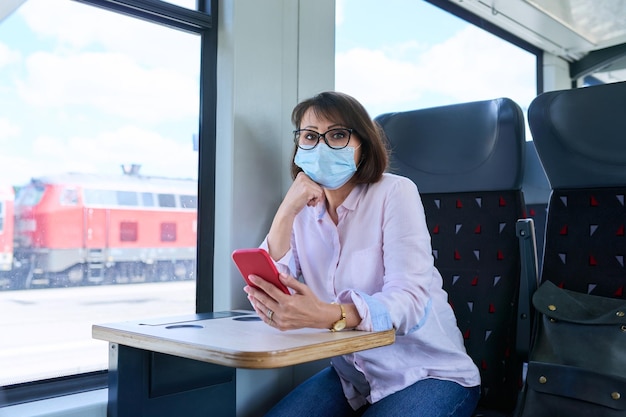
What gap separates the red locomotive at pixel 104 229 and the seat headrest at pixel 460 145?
71 centimetres

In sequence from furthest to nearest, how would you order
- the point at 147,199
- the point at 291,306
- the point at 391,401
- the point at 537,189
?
the point at 537,189, the point at 147,199, the point at 391,401, the point at 291,306

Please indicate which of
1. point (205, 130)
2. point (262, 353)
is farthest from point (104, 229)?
point (262, 353)

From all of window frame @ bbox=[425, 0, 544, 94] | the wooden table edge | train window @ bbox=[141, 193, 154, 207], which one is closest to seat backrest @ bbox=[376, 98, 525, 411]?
the wooden table edge

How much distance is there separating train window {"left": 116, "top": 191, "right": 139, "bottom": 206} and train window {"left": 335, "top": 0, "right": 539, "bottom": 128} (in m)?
1.08

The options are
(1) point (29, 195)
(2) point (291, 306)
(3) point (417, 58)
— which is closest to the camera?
(2) point (291, 306)

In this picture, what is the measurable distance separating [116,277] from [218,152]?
51 cm

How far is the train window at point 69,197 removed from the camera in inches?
67.5

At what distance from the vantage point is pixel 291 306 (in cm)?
119

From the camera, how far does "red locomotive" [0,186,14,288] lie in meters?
1.60

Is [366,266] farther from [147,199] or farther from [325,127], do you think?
[147,199]

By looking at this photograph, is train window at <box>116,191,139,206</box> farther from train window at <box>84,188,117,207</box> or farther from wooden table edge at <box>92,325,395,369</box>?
wooden table edge at <box>92,325,395,369</box>

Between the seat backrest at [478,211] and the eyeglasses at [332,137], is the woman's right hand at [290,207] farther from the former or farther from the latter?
the seat backrest at [478,211]

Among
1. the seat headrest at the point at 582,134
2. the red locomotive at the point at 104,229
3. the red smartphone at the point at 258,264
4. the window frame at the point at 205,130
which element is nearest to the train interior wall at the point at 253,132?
the window frame at the point at 205,130

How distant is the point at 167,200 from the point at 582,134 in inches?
49.4
